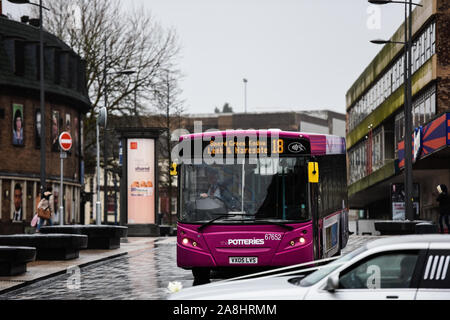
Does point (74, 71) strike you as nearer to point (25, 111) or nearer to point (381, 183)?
point (25, 111)

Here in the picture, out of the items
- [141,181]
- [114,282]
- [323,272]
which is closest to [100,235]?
[114,282]

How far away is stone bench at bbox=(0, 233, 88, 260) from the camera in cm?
2056

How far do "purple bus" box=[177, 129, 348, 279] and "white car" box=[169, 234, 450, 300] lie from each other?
28.3 ft

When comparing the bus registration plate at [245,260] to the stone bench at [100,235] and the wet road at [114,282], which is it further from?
the stone bench at [100,235]

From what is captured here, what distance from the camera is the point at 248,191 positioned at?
16.0m

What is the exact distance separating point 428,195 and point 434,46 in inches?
509

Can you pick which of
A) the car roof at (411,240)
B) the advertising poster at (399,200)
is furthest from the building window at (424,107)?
the car roof at (411,240)

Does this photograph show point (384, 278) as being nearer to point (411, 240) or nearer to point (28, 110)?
point (411, 240)

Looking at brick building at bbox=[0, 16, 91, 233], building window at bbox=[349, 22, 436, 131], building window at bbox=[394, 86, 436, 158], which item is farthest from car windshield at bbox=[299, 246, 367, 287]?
building window at bbox=[349, 22, 436, 131]

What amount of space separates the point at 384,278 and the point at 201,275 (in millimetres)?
9865

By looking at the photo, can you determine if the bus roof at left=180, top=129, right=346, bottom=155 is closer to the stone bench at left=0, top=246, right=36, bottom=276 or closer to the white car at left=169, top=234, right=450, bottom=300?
the stone bench at left=0, top=246, right=36, bottom=276

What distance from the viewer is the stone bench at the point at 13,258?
1677 cm

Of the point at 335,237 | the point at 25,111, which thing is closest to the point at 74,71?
the point at 25,111
